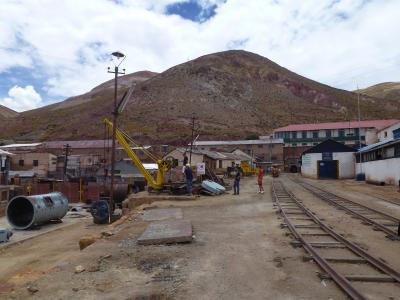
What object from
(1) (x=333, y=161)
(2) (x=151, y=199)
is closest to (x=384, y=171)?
(1) (x=333, y=161)

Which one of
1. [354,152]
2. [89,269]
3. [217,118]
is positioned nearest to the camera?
[89,269]

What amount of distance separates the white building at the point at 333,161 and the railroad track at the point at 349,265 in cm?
4407

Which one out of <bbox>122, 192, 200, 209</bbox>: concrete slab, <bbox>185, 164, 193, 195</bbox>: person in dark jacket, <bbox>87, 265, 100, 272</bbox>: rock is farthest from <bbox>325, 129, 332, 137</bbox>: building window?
<bbox>87, 265, 100, 272</bbox>: rock

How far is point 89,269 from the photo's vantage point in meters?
8.11

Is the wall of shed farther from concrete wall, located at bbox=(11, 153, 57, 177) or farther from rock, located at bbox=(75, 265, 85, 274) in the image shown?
rock, located at bbox=(75, 265, 85, 274)

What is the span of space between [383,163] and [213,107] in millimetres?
104846

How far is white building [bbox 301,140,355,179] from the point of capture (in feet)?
176

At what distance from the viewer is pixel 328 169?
180 feet

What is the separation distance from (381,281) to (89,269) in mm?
5225

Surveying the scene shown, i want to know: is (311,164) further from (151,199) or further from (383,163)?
(151,199)

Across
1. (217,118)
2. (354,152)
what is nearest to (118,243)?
(354,152)

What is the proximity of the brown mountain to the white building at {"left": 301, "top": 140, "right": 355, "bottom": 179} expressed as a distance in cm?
4996

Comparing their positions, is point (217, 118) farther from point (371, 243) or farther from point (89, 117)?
point (371, 243)

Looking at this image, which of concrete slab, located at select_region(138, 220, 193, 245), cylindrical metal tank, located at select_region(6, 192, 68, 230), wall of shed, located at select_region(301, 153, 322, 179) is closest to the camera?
concrete slab, located at select_region(138, 220, 193, 245)
